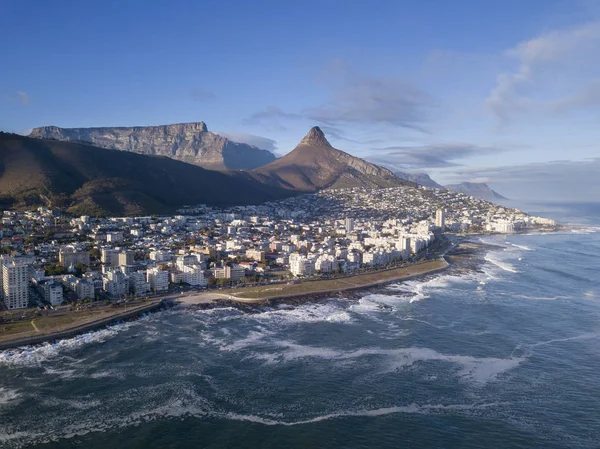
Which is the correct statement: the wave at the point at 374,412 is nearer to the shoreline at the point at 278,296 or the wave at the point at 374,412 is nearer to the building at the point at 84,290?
the shoreline at the point at 278,296

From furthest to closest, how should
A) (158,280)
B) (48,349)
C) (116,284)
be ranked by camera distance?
1. (158,280)
2. (116,284)
3. (48,349)

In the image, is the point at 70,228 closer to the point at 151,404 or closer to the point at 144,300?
the point at 144,300

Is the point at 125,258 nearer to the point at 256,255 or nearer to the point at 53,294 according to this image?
the point at 53,294

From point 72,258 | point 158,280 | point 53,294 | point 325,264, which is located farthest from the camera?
point 325,264

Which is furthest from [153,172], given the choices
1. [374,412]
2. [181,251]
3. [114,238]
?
[374,412]

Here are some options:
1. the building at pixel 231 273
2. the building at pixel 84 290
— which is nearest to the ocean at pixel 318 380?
the building at pixel 84 290

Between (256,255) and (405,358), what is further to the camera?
(256,255)
